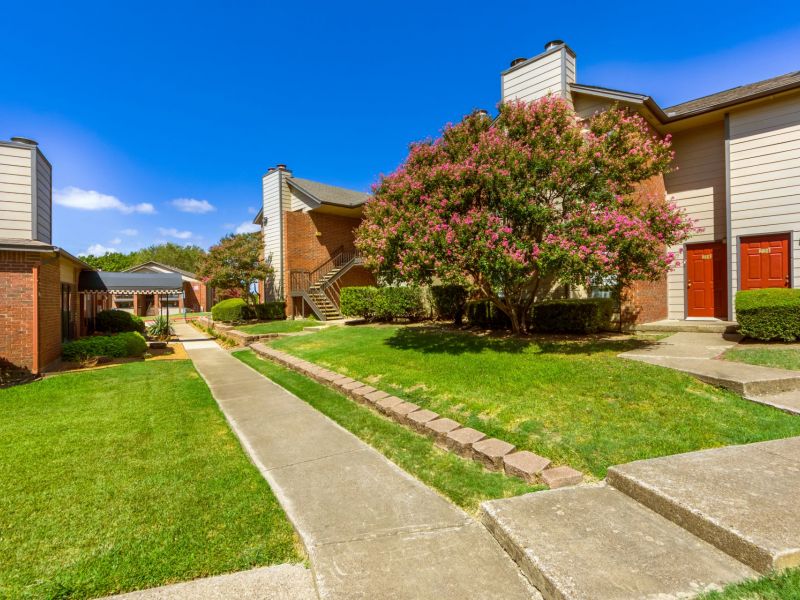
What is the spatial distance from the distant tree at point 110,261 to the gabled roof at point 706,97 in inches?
2222

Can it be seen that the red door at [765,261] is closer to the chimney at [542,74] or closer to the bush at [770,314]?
the bush at [770,314]

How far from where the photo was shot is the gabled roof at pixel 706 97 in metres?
9.13

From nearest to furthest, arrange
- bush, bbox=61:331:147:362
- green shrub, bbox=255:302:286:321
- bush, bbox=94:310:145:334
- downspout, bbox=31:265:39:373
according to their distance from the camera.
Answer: downspout, bbox=31:265:39:373 → bush, bbox=61:331:147:362 → bush, bbox=94:310:145:334 → green shrub, bbox=255:302:286:321

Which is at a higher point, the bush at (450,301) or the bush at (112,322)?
the bush at (450,301)

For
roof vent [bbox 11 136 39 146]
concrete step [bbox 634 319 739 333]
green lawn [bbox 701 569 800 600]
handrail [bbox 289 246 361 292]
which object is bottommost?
green lawn [bbox 701 569 800 600]

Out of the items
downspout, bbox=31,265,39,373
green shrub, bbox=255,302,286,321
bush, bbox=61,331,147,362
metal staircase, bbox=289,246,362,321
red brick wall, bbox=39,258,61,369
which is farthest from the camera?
green shrub, bbox=255,302,286,321

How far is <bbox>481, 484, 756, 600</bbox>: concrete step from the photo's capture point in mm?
1965

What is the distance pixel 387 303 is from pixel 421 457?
34.4 feet

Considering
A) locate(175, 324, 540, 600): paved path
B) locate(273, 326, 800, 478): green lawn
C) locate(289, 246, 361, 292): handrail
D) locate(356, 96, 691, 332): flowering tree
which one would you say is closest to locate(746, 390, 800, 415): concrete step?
locate(273, 326, 800, 478): green lawn

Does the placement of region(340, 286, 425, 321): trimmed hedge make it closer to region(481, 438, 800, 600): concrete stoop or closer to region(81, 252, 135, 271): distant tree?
region(481, 438, 800, 600): concrete stoop

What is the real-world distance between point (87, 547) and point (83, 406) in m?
4.52

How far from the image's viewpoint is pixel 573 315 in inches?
370

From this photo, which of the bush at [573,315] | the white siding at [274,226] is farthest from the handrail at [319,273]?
the bush at [573,315]

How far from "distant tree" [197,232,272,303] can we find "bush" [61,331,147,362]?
23.8 ft
